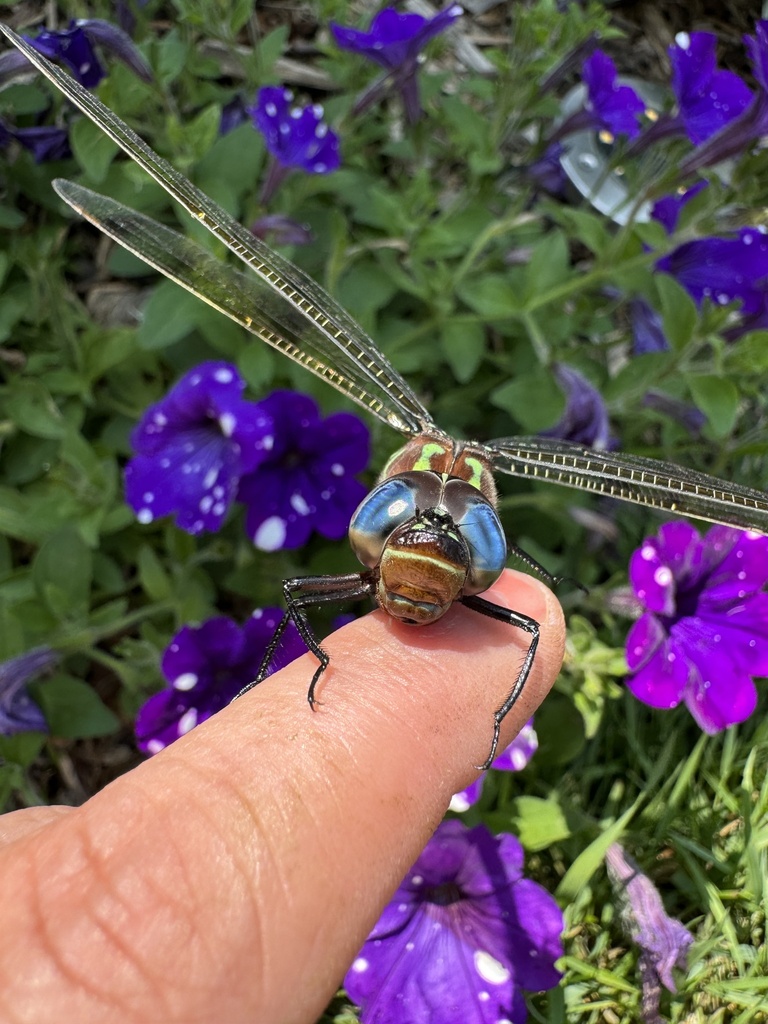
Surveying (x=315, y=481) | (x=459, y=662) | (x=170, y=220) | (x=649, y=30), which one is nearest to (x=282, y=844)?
(x=459, y=662)

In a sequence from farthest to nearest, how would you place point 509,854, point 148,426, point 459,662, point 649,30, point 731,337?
point 649,30
point 731,337
point 148,426
point 509,854
point 459,662

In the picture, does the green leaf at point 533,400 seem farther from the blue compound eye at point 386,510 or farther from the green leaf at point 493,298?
the blue compound eye at point 386,510

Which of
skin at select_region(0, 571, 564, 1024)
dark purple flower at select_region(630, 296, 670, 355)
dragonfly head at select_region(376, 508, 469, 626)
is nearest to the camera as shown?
skin at select_region(0, 571, 564, 1024)

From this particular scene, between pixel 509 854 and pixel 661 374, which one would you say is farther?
pixel 661 374

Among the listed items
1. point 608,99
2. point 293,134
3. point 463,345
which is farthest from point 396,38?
point 463,345

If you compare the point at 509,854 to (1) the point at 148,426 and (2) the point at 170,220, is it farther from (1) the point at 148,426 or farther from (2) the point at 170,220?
(2) the point at 170,220

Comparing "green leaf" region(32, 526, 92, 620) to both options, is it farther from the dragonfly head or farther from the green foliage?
the dragonfly head

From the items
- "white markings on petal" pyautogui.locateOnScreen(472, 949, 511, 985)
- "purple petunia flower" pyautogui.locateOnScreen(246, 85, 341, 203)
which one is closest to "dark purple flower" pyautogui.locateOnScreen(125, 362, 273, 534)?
"purple petunia flower" pyautogui.locateOnScreen(246, 85, 341, 203)
